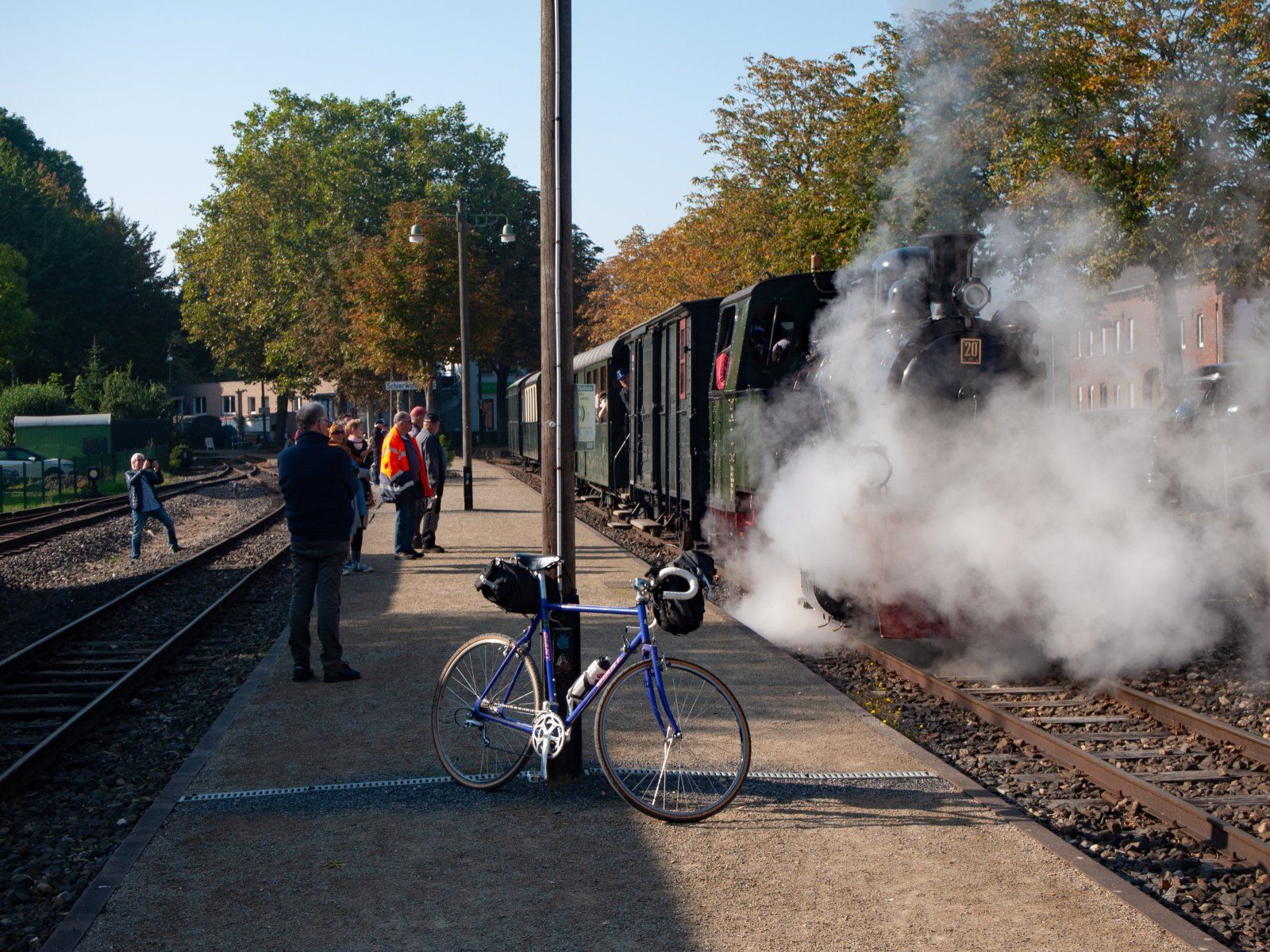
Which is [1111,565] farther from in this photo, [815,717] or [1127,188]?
[1127,188]

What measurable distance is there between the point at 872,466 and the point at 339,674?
12.5 ft

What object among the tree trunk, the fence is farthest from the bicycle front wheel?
the tree trunk

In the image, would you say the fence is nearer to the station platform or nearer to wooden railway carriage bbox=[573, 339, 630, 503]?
wooden railway carriage bbox=[573, 339, 630, 503]

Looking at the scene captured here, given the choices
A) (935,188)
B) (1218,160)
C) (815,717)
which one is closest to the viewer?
(815,717)

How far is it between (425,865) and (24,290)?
53095 mm

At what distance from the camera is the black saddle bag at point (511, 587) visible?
5.45 m

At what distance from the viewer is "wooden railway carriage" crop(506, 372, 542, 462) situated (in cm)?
3152

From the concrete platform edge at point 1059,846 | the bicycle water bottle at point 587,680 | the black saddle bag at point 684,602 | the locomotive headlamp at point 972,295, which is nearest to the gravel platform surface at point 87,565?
the bicycle water bottle at point 587,680

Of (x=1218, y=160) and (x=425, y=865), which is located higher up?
(x=1218, y=160)

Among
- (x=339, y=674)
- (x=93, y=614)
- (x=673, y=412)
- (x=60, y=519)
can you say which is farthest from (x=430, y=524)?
(x=60, y=519)

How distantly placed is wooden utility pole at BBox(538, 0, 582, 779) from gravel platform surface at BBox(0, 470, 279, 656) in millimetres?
6888

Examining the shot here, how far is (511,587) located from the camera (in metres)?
5.46

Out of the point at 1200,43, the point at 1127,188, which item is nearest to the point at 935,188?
the point at 1127,188

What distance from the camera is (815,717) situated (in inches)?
273
